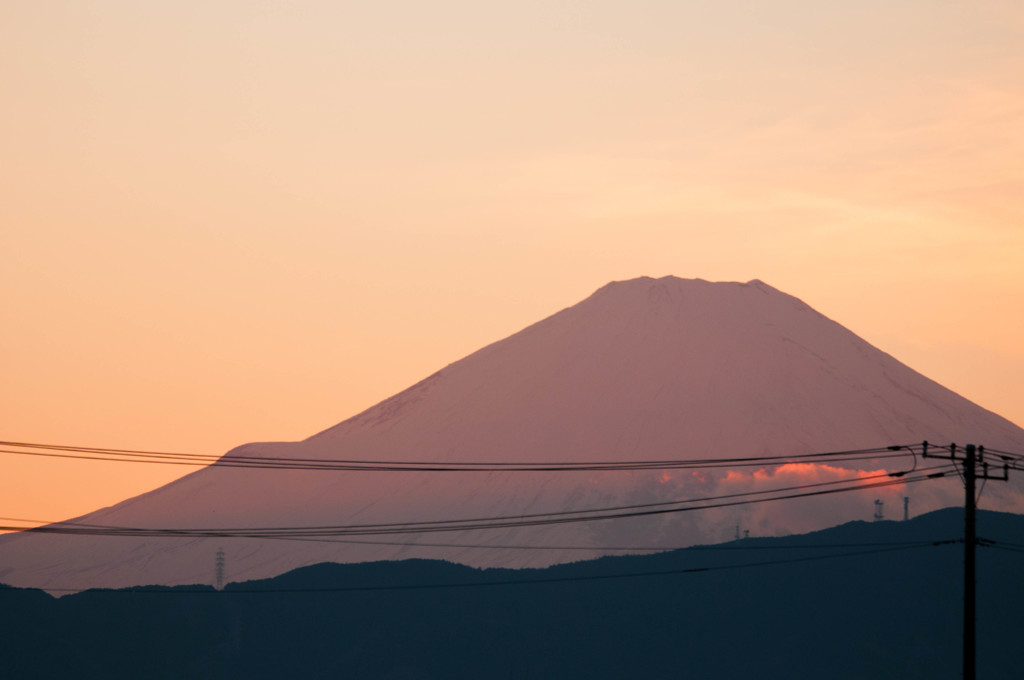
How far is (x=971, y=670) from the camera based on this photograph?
3394 centimetres

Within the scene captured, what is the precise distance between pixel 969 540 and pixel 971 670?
3.18 m

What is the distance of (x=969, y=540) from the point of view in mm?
33656

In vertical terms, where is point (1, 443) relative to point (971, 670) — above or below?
above

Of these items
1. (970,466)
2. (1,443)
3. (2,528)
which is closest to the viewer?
(1,443)

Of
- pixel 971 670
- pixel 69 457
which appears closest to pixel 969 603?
pixel 971 670

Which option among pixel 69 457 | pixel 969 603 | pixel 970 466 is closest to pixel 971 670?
pixel 969 603

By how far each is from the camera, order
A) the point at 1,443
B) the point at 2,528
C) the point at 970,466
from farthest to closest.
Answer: the point at 970,466, the point at 2,528, the point at 1,443

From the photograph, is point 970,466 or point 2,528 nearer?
point 2,528

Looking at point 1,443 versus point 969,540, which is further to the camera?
point 969,540

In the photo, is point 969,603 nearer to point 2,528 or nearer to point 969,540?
point 969,540

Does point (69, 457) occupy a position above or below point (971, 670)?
above

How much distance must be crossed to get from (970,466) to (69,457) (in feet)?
71.8

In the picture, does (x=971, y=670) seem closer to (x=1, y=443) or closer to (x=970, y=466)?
(x=970, y=466)

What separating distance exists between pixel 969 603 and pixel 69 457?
2182cm
